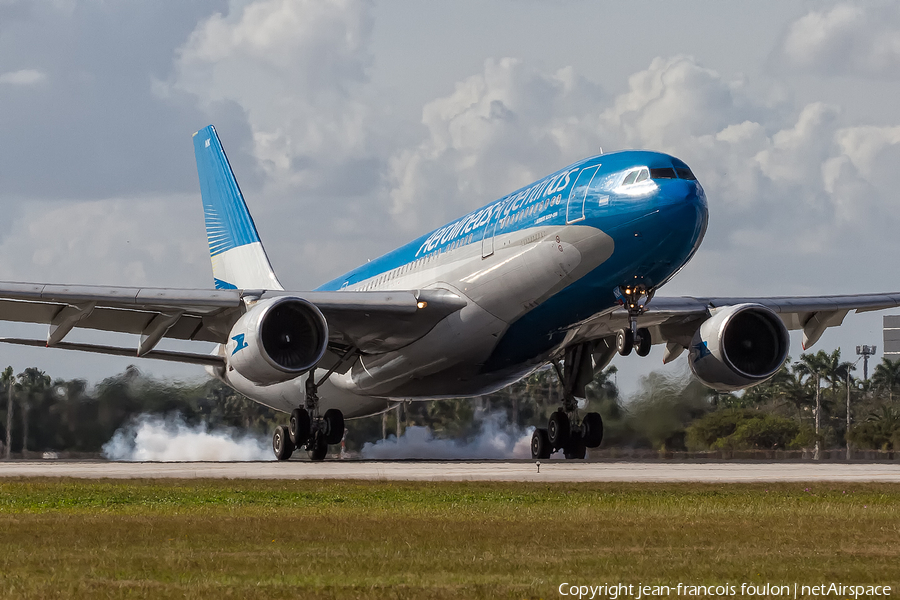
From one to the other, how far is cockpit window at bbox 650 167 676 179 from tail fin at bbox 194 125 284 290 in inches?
643

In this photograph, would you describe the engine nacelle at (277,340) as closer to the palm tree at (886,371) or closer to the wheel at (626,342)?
the wheel at (626,342)

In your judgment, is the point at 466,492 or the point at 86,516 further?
the point at 466,492

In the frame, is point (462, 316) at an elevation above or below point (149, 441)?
above

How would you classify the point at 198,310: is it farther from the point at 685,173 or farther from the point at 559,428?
the point at 685,173

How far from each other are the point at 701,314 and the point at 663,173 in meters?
6.58

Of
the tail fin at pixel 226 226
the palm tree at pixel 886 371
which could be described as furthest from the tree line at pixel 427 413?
the palm tree at pixel 886 371

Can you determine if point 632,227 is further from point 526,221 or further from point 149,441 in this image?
point 149,441

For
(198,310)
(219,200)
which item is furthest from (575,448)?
(219,200)

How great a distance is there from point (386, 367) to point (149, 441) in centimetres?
960

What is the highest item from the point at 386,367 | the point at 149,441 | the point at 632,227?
the point at 632,227

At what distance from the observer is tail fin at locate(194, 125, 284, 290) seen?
3878 cm

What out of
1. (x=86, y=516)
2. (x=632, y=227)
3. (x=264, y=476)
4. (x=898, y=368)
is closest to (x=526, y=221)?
(x=632, y=227)

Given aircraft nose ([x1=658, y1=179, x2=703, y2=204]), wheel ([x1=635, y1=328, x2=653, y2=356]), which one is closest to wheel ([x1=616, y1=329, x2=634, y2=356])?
wheel ([x1=635, y1=328, x2=653, y2=356])

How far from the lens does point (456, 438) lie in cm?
3575
